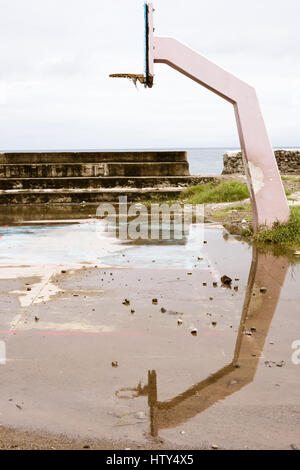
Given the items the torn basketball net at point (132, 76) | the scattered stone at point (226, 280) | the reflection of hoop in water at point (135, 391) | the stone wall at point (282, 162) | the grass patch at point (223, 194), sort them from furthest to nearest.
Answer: the stone wall at point (282, 162) < the grass patch at point (223, 194) < the torn basketball net at point (132, 76) < the scattered stone at point (226, 280) < the reflection of hoop in water at point (135, 391)

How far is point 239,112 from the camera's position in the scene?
8.77 meters

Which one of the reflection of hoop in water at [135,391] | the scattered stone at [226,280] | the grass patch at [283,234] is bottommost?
the reflection of hoop in water at [135,391]

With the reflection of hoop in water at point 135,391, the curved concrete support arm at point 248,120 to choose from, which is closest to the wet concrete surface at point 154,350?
the reflection of hoop in water at point 135,391

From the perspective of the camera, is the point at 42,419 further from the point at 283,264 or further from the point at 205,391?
the point at 283,264

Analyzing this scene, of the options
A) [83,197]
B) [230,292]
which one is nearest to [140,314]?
[230,292]

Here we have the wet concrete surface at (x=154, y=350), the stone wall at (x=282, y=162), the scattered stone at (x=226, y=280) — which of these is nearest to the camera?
the wet concrete surface at (x=154, y=350)

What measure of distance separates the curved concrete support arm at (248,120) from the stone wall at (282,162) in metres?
11.1

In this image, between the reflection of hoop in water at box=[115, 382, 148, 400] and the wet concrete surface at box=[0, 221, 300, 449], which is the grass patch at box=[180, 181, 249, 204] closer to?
the wet concrete surface at box=[0, 221, 300, 449]

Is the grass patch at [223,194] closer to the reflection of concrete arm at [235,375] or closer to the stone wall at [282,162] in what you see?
the stone wall at [282,162]

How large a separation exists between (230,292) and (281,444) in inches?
127

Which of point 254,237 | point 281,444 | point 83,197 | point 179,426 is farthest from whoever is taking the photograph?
point 83,197

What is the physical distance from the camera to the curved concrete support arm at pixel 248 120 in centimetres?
848

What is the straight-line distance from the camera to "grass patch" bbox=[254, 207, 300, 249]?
8.95 metres

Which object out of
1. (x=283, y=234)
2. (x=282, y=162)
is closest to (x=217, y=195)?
(x=282, y=162)
